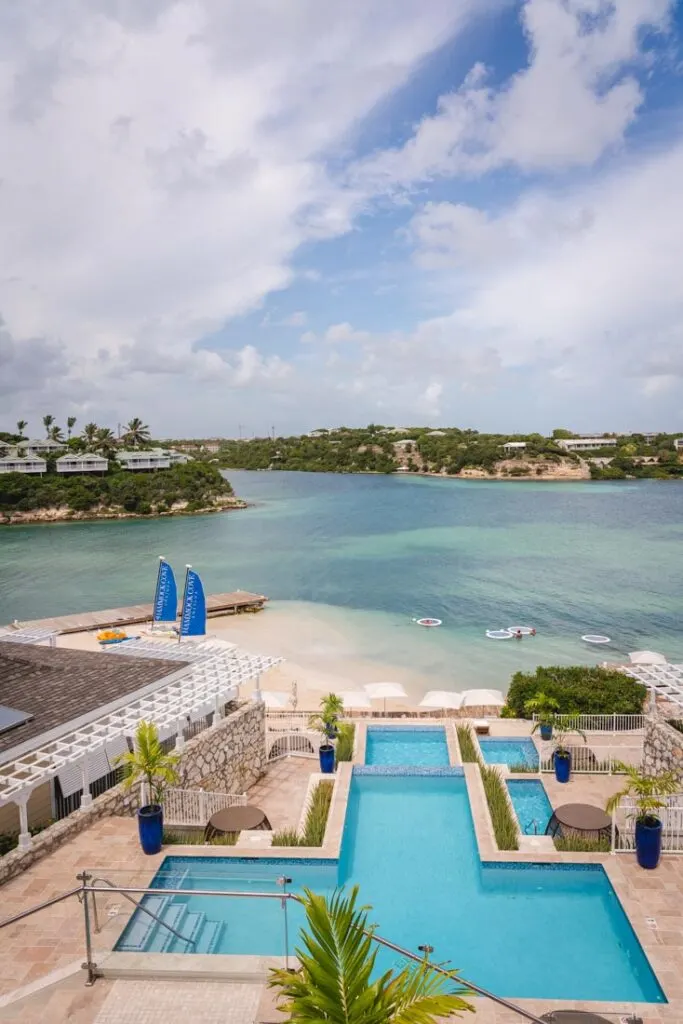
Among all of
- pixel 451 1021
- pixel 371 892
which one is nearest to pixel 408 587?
pixel 371 892

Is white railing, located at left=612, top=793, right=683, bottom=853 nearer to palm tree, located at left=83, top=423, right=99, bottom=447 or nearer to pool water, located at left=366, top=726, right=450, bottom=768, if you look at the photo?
pool water, located at left=366, top=726, right=450, bottom=768

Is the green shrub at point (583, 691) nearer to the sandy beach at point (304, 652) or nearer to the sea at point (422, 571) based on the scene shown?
the sandy beach at point (304, 652)

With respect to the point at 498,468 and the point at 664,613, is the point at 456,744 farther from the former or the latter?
the point at 498,468

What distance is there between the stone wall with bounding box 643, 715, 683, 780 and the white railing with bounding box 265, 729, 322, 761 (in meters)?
7.62

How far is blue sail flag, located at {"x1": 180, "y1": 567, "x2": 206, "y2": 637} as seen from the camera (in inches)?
894

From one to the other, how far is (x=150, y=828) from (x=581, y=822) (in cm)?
707

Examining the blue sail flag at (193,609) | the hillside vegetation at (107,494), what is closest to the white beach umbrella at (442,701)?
the blue sail flag at (193,609)

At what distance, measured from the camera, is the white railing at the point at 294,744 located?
56.0ft

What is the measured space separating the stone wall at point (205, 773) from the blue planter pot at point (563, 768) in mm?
6749

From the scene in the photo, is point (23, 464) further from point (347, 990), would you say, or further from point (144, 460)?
point (347, 990)

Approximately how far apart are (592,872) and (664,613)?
3250cm

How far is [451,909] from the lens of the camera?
10023 millimetres

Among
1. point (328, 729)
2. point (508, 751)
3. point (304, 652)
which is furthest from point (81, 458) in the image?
point (508, 751)

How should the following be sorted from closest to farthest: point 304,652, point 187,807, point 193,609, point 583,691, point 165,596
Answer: point 187,807 < point 583,691 < point 193,609 < point 165,596 < point 304,652
